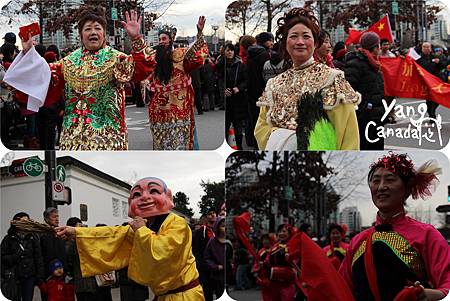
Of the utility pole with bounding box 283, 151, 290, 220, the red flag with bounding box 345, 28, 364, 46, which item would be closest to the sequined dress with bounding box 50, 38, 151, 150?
the utility pole with bounding box 283, 151, 290, 220

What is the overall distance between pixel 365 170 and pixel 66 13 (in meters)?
1.43

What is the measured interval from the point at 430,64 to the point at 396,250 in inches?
32.7

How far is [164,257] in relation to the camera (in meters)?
3.22

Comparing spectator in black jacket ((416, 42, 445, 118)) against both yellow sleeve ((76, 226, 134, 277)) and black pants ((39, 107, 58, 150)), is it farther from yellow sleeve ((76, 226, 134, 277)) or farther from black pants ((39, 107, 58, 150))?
black pants ((39, 107, 58, 150))

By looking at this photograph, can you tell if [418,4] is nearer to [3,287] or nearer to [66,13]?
[66,13]

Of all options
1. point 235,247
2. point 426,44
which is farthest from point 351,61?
→ point 235,247

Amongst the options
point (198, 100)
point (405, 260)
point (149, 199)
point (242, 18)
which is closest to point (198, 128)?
point (198, 100)

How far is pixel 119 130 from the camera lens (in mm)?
3516

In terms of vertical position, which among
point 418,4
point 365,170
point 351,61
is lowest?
point 365,170

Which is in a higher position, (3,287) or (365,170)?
(365,170)

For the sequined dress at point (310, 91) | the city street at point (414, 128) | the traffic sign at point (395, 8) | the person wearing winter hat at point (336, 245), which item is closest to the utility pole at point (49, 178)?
the sequined dress at point (310, 91)

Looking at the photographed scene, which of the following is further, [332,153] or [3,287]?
[3,287]

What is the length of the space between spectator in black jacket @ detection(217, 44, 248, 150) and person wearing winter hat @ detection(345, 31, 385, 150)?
0.44 meters

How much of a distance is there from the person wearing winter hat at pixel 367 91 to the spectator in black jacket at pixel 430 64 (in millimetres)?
203
